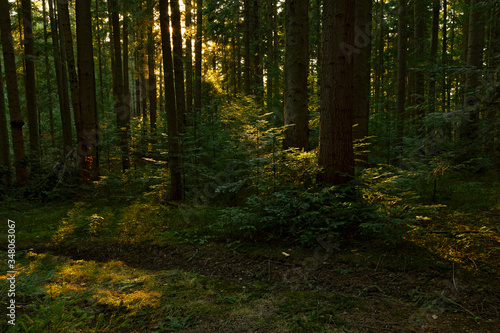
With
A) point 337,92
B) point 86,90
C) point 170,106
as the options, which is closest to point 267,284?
point 337,92

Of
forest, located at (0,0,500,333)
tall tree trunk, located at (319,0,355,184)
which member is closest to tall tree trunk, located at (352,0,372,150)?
forest, located at (0,0,500,333)

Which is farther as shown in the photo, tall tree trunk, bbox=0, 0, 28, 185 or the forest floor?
tall tree trunk, bbox=0, 0, 28, 185

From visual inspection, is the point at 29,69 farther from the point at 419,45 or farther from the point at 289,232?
the point at 419,45

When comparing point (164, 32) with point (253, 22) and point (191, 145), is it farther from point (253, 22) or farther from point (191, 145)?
point (253, 22)

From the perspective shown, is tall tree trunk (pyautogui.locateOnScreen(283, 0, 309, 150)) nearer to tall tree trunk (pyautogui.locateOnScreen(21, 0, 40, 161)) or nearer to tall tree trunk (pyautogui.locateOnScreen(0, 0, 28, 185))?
tall tree trunk (pyautogui.locateOnScreen(0, 0, 28, 185))

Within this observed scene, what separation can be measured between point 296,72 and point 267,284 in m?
5.10

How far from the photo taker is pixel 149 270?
459 cm

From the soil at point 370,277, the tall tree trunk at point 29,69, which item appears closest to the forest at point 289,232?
the soil at point 370,277

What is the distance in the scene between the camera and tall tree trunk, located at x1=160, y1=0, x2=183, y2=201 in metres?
7.46

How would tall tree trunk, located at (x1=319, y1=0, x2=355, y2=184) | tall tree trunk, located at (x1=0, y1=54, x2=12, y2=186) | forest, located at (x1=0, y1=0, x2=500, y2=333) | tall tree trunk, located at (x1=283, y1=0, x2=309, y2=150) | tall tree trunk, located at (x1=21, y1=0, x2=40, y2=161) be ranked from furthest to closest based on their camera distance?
tall tree trunk, located at (x1=21, y1=0, x2=40, y2=161), tall tree trunk, located at (x1=0, y1=54, x2=12, y2=186), tall tree trunk, located at (x1=283, y1=0, x2=309, y2=150), tall tree trunk, located at (x1=319, y1=0, x2=355, y2=184), forest, located at (x1=0, y1=0, x2=500, y2=333)

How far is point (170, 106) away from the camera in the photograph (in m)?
7.81

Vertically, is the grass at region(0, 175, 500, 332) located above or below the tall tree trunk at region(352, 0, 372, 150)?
below

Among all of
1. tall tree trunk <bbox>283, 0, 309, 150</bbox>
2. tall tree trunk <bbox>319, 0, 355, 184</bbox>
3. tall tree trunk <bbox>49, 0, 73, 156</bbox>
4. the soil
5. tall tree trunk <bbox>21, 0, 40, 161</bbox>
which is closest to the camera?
the soil

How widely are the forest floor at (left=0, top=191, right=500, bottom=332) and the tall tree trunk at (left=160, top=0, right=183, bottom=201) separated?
2645 mm
